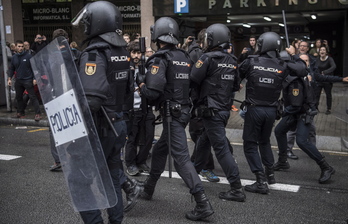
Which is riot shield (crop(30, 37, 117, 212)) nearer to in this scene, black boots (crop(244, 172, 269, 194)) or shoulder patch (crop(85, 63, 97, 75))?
shoulder patch (crop(85, 63, 97, 75))

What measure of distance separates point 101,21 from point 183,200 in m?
2.27

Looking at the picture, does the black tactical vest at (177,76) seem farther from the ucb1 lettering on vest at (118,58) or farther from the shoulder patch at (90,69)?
the shoulder patch at (90,69)

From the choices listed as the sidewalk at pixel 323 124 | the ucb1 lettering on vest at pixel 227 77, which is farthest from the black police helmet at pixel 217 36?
the sidewalk at pixel 323 124

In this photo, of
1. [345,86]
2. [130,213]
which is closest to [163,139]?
[130,213]

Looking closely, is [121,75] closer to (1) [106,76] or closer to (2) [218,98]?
(1) [106,76]

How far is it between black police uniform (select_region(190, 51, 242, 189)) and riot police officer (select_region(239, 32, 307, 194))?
13.8 inches

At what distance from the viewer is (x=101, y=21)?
11.0 ft

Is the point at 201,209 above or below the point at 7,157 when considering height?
above

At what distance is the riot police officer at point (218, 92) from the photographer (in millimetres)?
4625

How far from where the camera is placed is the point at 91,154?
2895mm

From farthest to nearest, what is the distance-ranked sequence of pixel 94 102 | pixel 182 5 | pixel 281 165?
pixel 182 5 < pixel 281 165 < pixel 94 102

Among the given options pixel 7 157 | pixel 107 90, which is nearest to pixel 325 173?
pixel 107 90

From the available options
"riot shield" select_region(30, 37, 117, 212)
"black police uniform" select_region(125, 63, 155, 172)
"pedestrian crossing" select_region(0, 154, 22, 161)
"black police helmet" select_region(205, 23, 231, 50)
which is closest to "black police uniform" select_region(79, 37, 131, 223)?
"riot shield" select_region(30, 37, 117, 212)

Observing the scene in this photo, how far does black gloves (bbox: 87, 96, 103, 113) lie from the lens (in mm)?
3043
